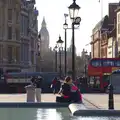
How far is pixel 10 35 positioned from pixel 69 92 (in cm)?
7151

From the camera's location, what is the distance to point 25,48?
102562mm

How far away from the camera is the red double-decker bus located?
2126 inches

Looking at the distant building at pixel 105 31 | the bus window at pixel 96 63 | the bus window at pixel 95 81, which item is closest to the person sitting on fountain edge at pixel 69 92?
the bus window at pixel 96 63

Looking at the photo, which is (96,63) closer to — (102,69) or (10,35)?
(102,69)

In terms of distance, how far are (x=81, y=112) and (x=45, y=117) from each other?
1.28m

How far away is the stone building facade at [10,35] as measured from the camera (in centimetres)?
8962

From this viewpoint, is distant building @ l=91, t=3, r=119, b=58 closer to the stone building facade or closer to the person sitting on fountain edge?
the stone building facade

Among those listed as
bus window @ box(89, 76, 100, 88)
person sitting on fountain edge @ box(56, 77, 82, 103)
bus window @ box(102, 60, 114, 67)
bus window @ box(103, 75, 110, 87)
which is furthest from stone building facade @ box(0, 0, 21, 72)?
person sitting on fountain edge @ box(56, 77, 82, 103)

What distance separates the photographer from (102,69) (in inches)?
2132

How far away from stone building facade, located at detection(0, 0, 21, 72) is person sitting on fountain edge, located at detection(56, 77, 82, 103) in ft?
217

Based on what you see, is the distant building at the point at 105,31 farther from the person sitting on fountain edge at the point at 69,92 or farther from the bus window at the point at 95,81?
the person sitting on fountain edge at the point at 69,92

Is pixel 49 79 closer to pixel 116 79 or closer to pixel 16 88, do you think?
pixel 16 88

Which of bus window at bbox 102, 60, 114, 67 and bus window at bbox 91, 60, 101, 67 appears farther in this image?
bus window at bbox 102, 60, 114, 67

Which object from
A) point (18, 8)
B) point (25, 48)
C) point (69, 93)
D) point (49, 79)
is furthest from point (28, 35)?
point (69, 93)
